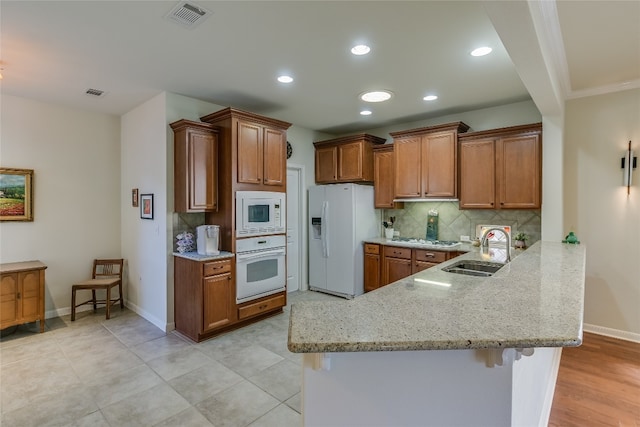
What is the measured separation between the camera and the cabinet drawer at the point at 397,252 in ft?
14.5

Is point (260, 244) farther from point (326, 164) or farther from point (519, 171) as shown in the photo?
point (519, 171)

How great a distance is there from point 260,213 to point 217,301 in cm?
Result: 113

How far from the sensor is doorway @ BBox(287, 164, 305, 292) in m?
5.25

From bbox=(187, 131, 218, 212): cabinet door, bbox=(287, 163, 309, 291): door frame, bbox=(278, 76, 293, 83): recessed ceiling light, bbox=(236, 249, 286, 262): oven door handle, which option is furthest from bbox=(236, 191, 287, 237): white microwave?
bbox=(278, 76, 293, 83): recessed ceiling light

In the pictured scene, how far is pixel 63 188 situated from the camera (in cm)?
421

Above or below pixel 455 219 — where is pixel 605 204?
above

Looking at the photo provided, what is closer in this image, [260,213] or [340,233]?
[260,213]

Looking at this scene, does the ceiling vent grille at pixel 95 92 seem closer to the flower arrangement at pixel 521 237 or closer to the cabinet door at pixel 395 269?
the cabinet door at pixel 395 269

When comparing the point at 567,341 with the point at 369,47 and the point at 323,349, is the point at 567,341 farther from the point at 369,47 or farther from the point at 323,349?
the point at 369,47

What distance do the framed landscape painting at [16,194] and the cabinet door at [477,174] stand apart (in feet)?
18.0

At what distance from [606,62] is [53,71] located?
528 cm

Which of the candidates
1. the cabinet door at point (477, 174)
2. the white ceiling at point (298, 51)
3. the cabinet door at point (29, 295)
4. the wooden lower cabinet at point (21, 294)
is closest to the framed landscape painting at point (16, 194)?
the wooden lower cabinet at point (21, 294)

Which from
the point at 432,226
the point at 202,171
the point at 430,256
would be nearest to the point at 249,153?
the point at 202,171

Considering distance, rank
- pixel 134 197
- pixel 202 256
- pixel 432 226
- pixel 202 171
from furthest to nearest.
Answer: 1. pixel 432 226
2. pixel 134 197
3. pixel 202 171
4. pixel 202 256
